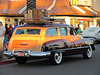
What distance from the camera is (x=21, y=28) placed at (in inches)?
456

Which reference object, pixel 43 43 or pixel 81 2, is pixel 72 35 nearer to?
pixel 43 43

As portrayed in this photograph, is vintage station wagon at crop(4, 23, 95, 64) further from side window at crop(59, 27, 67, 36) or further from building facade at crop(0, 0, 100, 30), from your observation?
building facade at crop(0, 0, 100, 30)

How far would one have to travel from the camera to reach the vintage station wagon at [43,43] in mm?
10579

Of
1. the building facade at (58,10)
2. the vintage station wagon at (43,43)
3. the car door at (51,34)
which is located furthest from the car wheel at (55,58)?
the building facade at (58,10)

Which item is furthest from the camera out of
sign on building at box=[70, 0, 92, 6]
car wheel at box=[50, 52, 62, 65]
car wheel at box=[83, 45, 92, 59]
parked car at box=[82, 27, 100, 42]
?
sign on building at box=[70, 0, 92, 6]

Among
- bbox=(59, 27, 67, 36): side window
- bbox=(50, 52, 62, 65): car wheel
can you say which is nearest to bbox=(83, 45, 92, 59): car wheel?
bbox=(59, 27, 67, 36): side window

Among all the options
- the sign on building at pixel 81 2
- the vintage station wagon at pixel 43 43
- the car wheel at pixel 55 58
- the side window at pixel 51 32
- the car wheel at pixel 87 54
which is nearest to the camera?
the vintage station wagon at pixel 43 43

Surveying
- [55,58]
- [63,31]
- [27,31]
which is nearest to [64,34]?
[63,31]

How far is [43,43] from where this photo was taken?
10.6 metres

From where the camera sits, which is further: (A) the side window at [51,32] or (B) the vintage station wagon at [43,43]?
(A) the side window at [51,32]

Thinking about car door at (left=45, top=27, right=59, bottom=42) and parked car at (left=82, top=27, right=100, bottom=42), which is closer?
car door at (left=45, top=27, right=59, bottom=42)

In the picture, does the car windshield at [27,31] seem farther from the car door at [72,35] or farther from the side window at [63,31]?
the car door at [72,35]

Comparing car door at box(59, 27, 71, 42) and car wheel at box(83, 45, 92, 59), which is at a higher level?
car door at box(59, 27, 71, 42)

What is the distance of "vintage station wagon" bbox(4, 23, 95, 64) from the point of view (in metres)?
10.6
